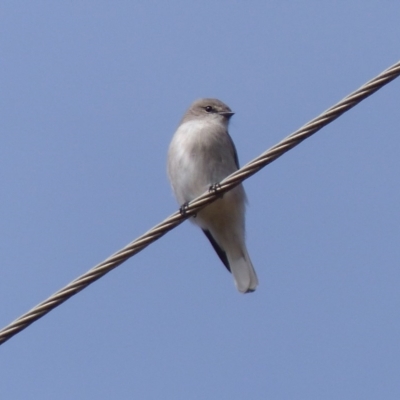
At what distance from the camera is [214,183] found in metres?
7.88

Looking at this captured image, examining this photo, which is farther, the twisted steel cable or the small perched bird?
the small perched bird

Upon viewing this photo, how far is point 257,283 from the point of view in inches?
320

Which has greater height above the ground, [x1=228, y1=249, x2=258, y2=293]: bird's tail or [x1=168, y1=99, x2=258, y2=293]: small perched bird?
[x1=168, y1=99, x2=258, y2=293]: small perched bird

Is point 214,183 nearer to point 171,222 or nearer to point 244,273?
point 244,273

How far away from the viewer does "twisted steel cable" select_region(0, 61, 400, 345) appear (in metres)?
4.42

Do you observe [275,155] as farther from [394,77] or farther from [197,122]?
[197,122]

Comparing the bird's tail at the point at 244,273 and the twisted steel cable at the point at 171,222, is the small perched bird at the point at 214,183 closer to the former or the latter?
the bird's tail at the point at 244,273

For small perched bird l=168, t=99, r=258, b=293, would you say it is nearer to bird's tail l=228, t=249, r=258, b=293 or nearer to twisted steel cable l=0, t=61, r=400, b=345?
bird's tail l=228, t=249, r=258, b=293

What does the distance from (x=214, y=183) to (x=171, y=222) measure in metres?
2.72

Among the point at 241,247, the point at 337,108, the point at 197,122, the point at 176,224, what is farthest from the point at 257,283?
the point at 337,108

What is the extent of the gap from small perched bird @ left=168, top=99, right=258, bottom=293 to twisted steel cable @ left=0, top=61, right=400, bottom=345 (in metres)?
2.78

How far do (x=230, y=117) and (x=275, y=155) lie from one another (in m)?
4.31

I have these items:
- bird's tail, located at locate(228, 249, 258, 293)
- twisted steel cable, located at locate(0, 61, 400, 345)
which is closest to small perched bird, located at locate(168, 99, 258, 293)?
bird's tail, located at locate(228, 249, 258, 293)

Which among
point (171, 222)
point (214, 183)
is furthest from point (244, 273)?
point (171, 222)
